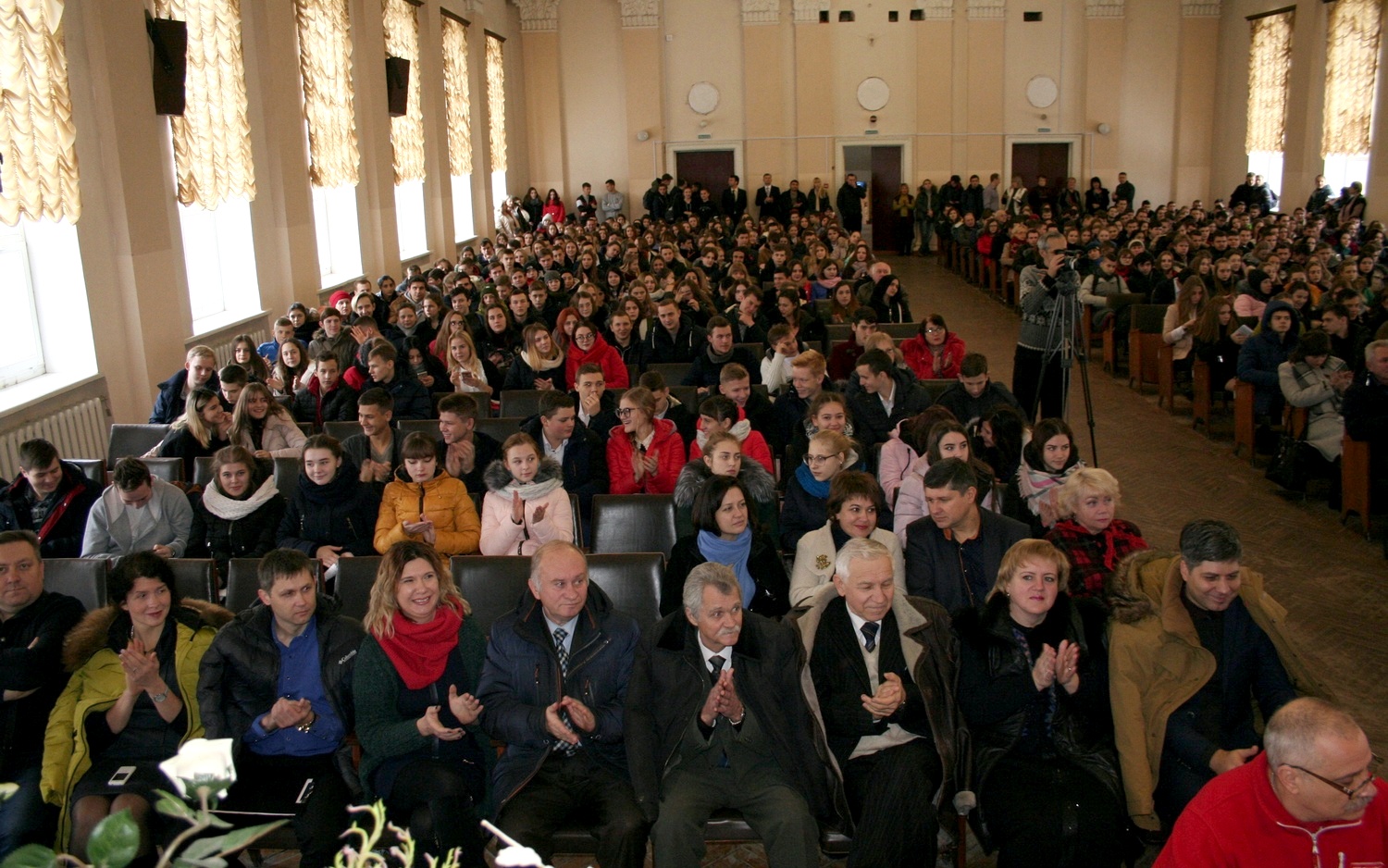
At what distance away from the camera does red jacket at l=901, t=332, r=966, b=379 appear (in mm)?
7875

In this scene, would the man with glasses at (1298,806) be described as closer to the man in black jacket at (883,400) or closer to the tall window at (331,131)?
the man in black jacket at (883,400)

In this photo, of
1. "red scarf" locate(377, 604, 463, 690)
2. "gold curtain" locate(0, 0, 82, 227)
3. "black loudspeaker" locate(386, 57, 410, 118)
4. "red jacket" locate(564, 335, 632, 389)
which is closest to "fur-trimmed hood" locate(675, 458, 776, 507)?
"red scarf" locate(377, 604, 463, 690)

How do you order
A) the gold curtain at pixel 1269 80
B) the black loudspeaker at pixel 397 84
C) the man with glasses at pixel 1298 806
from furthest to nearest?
the gold curtain at pixel 1269 80, the black loudspeaker at pixel 397 84, the man with glasses at pixel 1298 806

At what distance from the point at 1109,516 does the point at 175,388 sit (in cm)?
573

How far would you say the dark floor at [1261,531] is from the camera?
191 inches

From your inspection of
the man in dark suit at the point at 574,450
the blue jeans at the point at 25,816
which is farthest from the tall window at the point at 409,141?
the blue jeans at the point at 25,816

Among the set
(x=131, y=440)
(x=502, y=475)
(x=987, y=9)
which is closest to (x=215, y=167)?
(x=131, y=440)

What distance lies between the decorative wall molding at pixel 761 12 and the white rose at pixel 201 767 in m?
22.5

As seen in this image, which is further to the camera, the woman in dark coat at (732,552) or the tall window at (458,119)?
the tall window at (458,119)

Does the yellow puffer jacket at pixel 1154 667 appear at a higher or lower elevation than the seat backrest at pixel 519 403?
lower

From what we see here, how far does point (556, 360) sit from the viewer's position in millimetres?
7836

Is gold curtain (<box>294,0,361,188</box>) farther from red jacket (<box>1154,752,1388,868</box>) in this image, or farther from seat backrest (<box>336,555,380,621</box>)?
red jacket (<box>1154,752,1388,868</box>)

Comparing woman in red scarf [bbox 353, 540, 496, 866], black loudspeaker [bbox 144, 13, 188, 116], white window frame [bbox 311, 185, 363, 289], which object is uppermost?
black loudspeaker [bbox 144, 13, 188, 116]

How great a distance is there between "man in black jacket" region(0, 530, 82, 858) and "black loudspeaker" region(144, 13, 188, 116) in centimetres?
603
